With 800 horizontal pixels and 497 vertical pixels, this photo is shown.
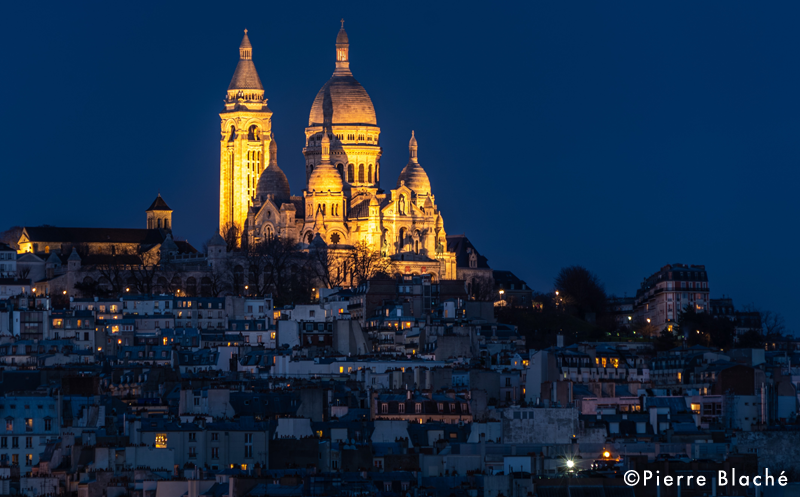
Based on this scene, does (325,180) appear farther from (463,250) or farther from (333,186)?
(463,250)

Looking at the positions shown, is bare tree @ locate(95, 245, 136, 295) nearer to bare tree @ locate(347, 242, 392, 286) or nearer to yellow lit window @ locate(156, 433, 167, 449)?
bare tree @ locate(347, 242, 392, 286)

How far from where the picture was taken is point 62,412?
78750mm

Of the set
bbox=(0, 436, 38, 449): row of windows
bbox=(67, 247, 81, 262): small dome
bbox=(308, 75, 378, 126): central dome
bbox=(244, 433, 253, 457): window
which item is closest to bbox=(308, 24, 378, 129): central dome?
bbox=(308, 75, 378, 126): central dome

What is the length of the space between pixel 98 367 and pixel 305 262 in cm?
5699

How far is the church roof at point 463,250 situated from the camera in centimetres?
17312

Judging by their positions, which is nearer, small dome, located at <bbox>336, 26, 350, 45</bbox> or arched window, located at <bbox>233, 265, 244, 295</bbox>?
arched window, located at <bbox>233, 265, 244, 295</bbox>

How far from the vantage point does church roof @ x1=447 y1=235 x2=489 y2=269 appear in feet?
568

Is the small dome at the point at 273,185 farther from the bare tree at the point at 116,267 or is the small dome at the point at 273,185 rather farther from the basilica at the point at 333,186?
the bare tree at the point at 116,267

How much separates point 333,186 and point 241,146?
1629 centimetres

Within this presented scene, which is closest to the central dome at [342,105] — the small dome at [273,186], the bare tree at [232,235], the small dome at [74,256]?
the small dome at [273,186]

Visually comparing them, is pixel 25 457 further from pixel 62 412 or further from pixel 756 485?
pixel 756 485

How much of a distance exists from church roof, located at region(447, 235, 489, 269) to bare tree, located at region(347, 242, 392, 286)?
9.05 metres

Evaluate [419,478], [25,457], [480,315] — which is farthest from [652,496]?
[480,315]

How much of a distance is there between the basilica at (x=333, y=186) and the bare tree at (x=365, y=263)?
3.59 ft
